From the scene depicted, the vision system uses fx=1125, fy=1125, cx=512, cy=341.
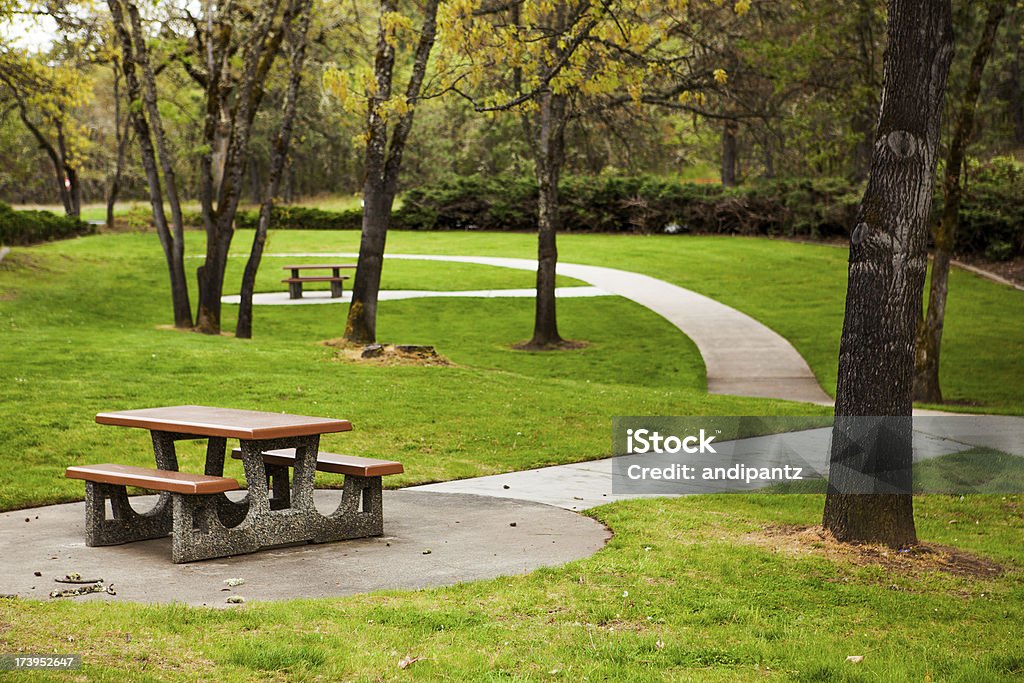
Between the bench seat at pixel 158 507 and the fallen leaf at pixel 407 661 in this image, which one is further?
the bench seat at pixel 158 507

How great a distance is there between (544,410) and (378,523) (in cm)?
553

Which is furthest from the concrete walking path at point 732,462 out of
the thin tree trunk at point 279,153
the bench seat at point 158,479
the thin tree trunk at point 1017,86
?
the thin tree trunk at point 1017,86

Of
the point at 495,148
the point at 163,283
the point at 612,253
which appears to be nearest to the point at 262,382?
the point at 163,283

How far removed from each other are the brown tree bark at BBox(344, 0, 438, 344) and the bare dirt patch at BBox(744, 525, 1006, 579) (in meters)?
9.82

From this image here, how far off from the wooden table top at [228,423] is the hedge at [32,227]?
25167 mm

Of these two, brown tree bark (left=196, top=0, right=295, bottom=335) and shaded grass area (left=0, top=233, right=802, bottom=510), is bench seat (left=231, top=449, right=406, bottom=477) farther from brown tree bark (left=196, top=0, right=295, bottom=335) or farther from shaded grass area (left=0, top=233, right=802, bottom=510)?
brown tree bark (left=196, top=0, right=295, bottom=335)

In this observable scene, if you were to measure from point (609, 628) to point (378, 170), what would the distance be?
12.2 metres

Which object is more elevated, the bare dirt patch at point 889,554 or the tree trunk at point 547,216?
the tree trunk at point 547,216

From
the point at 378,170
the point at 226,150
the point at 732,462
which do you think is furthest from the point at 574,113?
the point at 732,462

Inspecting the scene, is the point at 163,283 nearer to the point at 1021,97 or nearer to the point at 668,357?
the point at 668,357

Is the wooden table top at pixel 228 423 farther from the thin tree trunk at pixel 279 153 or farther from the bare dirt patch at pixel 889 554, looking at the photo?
the thin tree trunk at pixel 279 153

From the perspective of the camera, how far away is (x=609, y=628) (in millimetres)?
5109

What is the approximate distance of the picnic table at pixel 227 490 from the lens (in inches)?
251

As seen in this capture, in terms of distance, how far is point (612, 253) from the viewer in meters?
32.3
